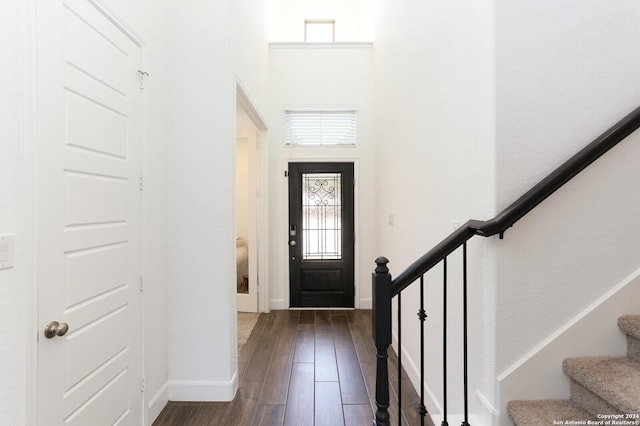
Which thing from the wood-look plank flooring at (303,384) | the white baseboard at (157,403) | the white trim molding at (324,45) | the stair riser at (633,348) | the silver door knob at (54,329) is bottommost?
the wood-look plank flooring at (303,384)

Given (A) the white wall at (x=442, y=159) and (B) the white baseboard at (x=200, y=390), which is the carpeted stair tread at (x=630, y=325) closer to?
(A) the white wall at (x=442, y=159)

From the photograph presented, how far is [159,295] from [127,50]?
1.56 metres

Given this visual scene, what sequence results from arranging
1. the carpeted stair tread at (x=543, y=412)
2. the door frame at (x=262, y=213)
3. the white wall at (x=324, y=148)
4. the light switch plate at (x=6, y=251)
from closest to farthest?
the light switch plate at (x=6, y=251) → the carpeted stair tread at (x=543, y=412) → the door frame at (x=262, y=213) → the white wall at (x=324, y=148)

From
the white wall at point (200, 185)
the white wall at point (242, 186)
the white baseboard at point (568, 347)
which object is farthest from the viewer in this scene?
the white wall at point (242, 186)

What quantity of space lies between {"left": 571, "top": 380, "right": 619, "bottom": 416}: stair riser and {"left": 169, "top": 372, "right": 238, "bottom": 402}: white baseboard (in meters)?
2.03

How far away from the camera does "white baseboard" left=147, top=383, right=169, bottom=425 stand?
1957mm

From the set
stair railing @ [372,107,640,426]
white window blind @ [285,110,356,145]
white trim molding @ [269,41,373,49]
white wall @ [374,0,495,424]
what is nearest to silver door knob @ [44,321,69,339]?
stair railing @ [372,107,640,426]

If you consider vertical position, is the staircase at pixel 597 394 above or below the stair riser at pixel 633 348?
below

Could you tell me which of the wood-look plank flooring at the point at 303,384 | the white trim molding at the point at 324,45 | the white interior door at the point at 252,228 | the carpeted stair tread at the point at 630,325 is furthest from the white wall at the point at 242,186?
the carpeted stair tread at the point at 630,325

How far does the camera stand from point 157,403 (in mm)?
2049

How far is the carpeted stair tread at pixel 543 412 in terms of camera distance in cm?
121

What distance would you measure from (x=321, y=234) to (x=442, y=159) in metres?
2.53

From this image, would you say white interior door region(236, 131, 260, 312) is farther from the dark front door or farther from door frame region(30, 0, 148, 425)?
door frame region(30, 0, 148, 425)

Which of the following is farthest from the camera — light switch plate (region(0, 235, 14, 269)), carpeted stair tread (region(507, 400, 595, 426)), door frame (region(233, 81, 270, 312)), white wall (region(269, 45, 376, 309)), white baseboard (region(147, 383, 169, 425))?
white wall (region(269, 45, 376, 309))
